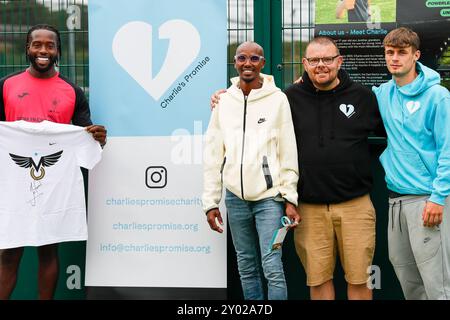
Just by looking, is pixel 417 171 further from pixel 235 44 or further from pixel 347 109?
pixel 235 44

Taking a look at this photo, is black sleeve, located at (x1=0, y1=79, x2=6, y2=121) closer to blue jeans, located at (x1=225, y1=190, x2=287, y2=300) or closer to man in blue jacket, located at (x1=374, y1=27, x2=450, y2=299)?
blue jeans, located at (x1=225, y1=190, x2=287, y2=300)

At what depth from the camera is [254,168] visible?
4.44 meters

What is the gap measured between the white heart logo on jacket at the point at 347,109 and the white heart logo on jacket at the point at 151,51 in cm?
127

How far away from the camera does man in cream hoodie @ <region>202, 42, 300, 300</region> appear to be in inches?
175

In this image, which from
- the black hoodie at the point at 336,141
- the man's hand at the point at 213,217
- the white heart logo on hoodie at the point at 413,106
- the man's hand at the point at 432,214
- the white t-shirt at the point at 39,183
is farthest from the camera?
the white t-shirt at the point at 39,183

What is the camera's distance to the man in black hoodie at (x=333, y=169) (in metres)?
4.42

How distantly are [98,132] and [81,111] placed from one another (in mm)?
209

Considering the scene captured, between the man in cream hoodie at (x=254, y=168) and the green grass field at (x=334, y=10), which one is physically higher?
the green grass field at (x=334, y=10)

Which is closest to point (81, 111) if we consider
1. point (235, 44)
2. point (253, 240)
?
point (235, 44)

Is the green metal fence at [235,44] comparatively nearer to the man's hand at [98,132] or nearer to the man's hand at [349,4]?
the man's hand at [349,4]

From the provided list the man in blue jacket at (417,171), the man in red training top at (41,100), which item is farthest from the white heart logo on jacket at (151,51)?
the man in blue jacket at (417,171)

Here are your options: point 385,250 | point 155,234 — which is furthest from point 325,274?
point 155,234

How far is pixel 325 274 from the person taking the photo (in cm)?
452

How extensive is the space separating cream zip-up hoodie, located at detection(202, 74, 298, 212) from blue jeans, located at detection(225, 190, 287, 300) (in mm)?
85
